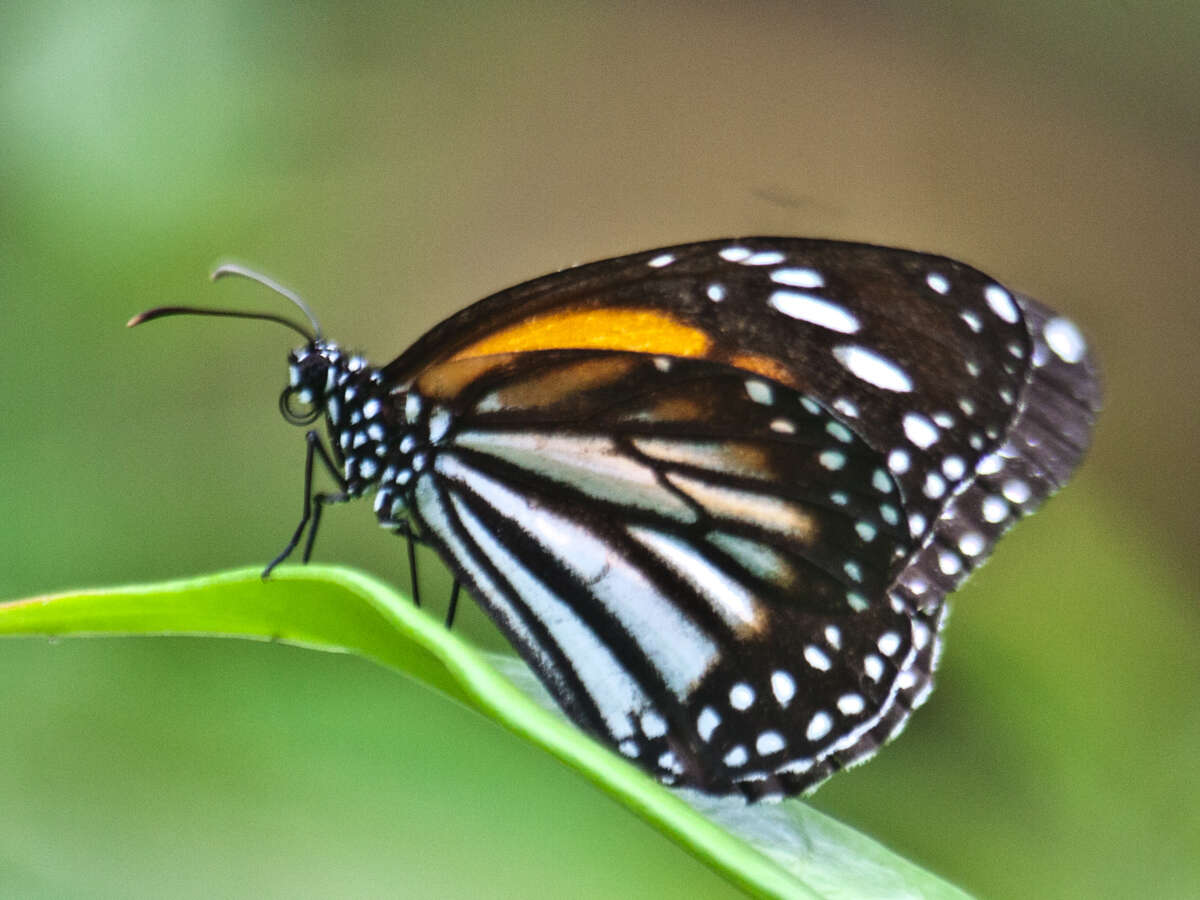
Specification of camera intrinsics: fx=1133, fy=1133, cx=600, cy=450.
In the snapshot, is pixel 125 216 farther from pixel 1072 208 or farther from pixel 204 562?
pixel 1072 208

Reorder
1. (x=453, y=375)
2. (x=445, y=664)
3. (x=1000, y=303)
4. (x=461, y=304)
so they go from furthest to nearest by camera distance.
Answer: (x=461, y=304)
(x=453, y=375)
(x=1000, y=303)
(x=445, y=664)

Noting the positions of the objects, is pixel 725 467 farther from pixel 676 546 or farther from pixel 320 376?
pixel 320 376

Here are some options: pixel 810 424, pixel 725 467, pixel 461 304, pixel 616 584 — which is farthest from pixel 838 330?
pixel 461 304

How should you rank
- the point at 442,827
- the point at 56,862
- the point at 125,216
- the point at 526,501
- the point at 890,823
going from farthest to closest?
the point at 125,216 < the point at 890,823 < the point at 442,827 < the point at 56,862 < the point at 526,501

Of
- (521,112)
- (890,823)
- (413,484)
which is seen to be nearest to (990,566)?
(890,823)

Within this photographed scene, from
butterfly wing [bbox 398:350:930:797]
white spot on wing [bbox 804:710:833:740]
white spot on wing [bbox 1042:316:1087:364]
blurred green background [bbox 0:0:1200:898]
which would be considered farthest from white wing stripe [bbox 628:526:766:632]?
blurred green background [bbox 0:0:1200:898]

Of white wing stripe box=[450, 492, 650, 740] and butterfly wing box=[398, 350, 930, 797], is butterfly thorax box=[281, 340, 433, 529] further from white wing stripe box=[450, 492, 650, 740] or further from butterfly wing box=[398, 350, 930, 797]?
white wing stripe box=[450, 492, 650, 740]
